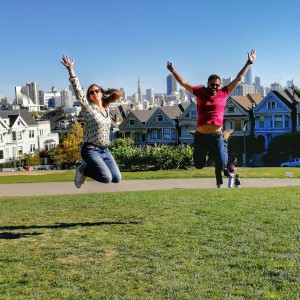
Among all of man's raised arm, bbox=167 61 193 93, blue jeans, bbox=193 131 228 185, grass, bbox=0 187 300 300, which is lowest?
grass, bbox=0 187 300 300

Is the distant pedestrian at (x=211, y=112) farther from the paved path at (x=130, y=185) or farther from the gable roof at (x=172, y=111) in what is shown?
the gable roof at (x=172, y=111)

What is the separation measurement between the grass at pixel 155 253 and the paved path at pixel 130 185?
12.2 m

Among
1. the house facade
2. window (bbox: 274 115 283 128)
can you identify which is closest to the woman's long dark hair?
the house facade

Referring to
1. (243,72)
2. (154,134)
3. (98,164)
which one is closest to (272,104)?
(154,134)

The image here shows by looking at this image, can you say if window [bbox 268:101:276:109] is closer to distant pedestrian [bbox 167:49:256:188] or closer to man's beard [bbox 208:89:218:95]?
distant pedestrian [bbox 167:49:256:188]

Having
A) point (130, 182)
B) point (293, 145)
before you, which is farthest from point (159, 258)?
point (293, 145)

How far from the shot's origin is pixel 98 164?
9328mm

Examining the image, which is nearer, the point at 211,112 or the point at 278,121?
the point at 211,112

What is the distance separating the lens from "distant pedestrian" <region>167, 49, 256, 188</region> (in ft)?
31.0

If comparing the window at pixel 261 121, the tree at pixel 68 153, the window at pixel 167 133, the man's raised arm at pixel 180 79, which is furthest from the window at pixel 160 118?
the man's raised arm at pixel 180 79

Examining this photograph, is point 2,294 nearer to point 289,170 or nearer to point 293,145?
point 289,170

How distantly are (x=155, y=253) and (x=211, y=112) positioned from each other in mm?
3006

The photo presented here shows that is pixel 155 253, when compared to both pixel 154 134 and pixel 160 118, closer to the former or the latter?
pixel 160 118

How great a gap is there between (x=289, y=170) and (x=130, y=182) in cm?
1311
